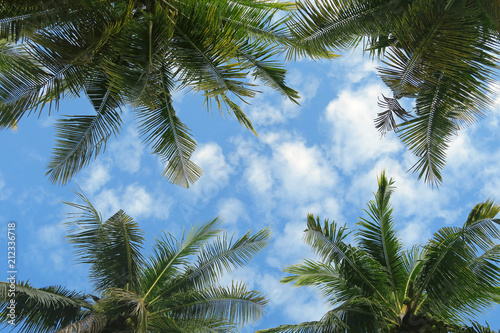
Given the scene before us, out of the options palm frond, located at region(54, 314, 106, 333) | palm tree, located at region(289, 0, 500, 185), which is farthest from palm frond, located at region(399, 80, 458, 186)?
palm frond, located at region(54, 314, 106, 333)

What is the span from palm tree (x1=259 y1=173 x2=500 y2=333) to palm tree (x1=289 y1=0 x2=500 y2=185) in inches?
81.2

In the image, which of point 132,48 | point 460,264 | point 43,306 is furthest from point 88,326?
point 460,264

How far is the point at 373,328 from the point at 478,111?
16.1 ft

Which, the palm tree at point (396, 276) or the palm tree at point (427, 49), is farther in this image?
the palm tree at point (396, 276)

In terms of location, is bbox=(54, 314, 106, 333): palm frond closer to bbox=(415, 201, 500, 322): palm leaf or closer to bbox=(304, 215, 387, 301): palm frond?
bbox=(304, 215, 387, 301): palm frond

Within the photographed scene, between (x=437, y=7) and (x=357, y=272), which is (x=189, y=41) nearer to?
(x=437, y=7)

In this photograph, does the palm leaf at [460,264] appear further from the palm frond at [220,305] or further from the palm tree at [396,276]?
the palm frond at [220,305]

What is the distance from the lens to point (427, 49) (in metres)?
6.43

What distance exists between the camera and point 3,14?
21.9 feet

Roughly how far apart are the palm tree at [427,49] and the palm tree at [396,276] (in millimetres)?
2062

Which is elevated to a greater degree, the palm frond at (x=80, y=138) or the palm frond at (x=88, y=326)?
the palm frond at (x=80, y=138)

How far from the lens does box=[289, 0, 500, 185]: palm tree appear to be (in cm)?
636

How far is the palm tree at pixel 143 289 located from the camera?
10180 mm

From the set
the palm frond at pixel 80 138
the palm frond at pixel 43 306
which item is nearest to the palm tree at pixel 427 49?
the palm frond at pixel 80 138
